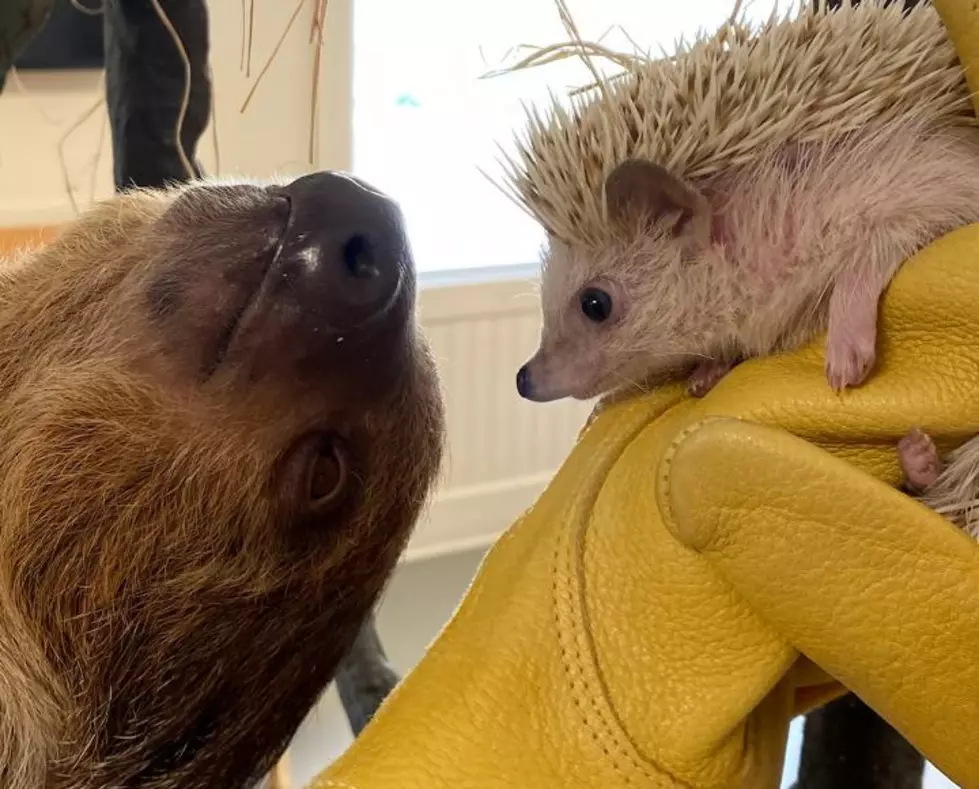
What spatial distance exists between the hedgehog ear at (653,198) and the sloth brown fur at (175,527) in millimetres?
255

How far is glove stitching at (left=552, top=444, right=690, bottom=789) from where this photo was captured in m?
0.82

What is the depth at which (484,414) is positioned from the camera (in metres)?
3.73

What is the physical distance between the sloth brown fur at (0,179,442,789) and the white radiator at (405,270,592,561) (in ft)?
7.70

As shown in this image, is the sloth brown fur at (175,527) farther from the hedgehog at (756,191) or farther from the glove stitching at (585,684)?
the glove stitching at (585,684)

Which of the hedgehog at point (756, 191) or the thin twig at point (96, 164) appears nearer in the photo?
the hedgehog at point (756, 191)

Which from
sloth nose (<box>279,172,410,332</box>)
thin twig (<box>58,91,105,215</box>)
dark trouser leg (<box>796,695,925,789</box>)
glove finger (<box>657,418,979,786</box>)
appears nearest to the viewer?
glove finger (<box>657,418,979,786</box>)

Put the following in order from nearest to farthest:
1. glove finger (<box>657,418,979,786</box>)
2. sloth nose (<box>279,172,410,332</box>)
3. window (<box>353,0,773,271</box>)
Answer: glove finger (<box>657,418,979,786</box>) → sloth nose (<box>279,172,410,332</box>) → window (<box>353,0,773,271</box>)

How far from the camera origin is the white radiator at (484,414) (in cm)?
362

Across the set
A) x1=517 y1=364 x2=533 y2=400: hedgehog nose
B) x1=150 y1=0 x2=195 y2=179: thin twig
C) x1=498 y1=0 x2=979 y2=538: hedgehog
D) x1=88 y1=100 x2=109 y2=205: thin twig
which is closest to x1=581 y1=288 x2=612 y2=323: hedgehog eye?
x1=498 y1=0 x2=979 y2=538: hedgehog

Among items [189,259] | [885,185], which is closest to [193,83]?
[189,259]

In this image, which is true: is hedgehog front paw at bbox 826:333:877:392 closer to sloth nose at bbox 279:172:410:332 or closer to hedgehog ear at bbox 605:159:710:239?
hedgehog ear at bbox 605:159:710:239

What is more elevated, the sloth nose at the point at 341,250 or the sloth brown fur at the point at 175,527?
the sloth nose at the point at 341,250

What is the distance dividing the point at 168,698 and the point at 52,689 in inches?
4.8

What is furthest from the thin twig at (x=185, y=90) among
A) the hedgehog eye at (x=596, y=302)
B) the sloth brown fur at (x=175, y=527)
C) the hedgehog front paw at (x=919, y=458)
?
the hedgehog front paw at (x=919, y=458)
